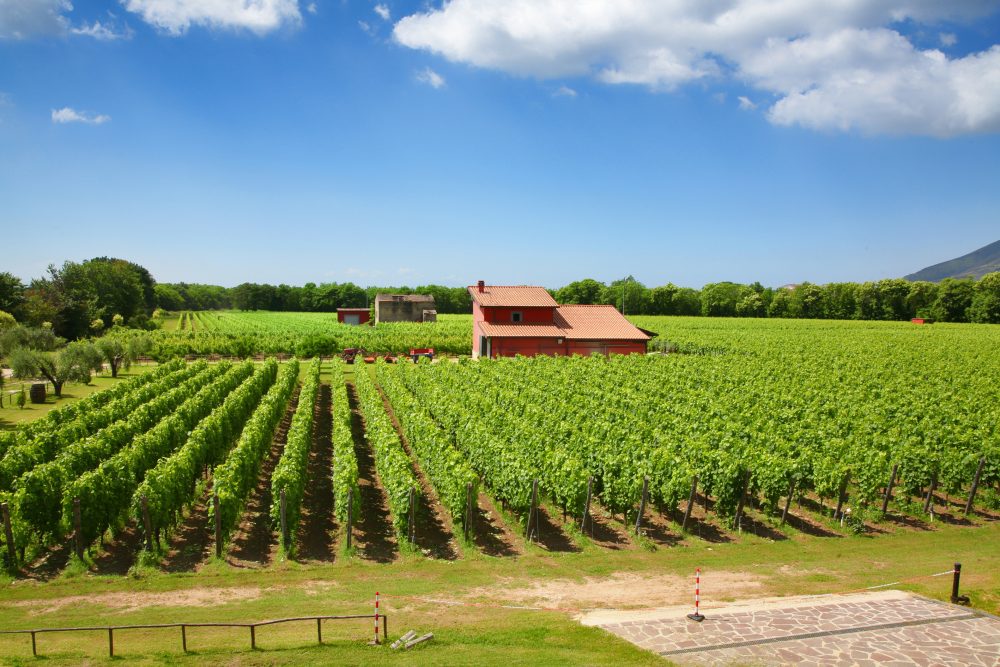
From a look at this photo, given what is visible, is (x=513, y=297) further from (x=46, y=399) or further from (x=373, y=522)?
(x=373, y=522)

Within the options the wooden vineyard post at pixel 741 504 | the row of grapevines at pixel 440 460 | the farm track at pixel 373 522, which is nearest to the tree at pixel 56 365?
the row of grapevines at pixel 440 460

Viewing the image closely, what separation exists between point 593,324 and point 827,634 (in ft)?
129

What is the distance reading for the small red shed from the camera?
98688mm

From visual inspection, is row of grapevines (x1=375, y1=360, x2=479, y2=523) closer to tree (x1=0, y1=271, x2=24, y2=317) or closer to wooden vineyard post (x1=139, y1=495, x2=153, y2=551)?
wooden vineyard post (x1=139, y1=495, x2=153, y2=551)

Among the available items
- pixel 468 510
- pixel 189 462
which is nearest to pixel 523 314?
pixel 189 462

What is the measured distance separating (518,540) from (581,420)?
28.4 ft

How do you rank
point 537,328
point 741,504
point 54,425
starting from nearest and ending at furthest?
point 741,504, point 54,425, point 537,328

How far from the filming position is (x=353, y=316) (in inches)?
3917

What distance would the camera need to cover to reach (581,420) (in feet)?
77.7

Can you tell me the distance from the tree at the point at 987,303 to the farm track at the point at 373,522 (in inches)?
4325

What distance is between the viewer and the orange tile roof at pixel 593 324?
156ft

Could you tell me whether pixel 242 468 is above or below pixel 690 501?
above

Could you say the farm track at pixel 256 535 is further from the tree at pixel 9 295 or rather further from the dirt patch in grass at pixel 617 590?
the tree at pixel 9 295

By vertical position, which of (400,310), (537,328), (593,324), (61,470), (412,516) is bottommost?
(412,516)
